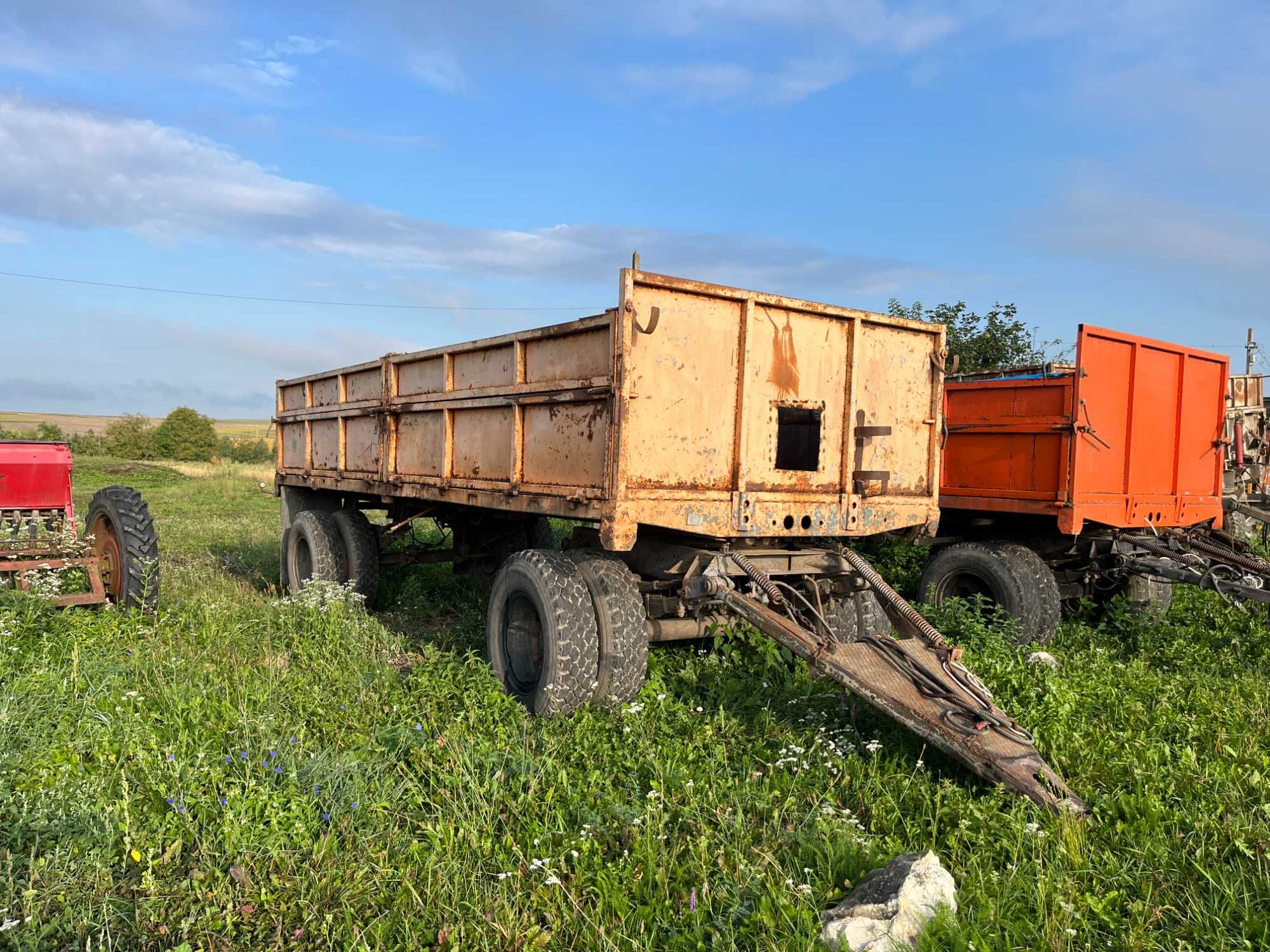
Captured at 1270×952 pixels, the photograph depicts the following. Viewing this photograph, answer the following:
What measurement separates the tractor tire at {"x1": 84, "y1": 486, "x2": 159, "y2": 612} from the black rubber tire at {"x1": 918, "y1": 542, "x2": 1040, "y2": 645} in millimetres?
6058

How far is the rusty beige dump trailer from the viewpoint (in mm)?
4496

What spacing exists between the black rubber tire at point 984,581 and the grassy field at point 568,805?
82 centimetres

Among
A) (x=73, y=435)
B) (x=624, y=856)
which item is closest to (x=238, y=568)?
(x=624, y=856)

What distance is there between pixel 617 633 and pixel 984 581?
3.64 m

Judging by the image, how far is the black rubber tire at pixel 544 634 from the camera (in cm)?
471

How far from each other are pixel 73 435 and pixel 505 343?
48962mm

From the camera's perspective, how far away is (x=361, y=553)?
26.5 feet

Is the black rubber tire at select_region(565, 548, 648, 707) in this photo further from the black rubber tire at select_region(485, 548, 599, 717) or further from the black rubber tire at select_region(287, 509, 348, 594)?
the black rubber tire at select_region(287, 509, 348, 594)

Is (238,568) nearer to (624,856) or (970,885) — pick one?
(624,856)

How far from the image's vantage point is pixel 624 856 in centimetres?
328

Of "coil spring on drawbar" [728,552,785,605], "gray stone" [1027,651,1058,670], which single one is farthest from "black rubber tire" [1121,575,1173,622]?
"coil spring on drawbar" [728,552,785,605]

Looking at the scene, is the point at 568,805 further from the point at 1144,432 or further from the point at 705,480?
the point at 1144,432

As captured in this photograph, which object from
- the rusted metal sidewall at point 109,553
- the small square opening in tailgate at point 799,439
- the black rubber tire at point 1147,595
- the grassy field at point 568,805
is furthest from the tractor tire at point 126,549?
the black rubber tire at point 1147,595

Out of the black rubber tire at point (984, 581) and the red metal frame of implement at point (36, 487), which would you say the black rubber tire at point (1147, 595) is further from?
the red metal frame of implement at point (36, 487)
